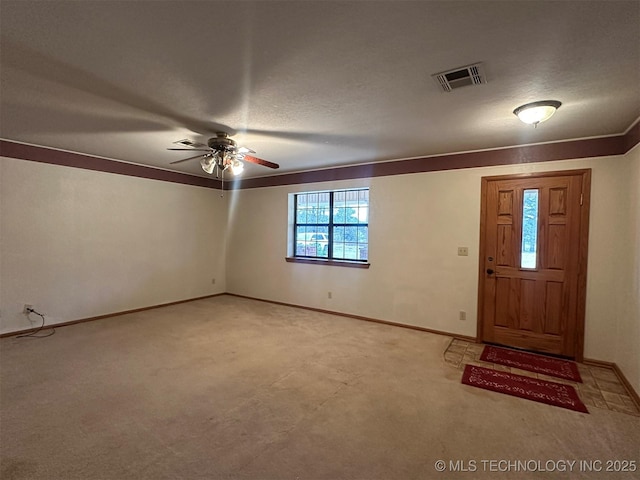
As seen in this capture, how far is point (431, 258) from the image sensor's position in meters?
4.33

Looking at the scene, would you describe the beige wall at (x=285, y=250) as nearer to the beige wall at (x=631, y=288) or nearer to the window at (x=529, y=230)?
the beige wall at (x=631, y=288)

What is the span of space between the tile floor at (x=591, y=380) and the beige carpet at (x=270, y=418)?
159mm

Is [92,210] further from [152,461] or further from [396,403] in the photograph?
[396,403]

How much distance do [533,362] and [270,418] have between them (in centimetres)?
288

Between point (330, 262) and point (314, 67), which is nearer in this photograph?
point (314, 67)

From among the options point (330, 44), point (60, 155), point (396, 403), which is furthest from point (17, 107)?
point (396, 403)

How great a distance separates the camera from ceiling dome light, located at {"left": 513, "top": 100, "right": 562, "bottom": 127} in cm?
247

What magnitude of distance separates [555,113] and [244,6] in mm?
2698

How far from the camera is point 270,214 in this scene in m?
6.03

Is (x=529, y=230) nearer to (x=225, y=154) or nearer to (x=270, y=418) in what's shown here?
(x=270, y=418)

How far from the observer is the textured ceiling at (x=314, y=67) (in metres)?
1.53

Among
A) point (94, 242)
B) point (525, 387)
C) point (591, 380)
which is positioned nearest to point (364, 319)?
point (525, 387)

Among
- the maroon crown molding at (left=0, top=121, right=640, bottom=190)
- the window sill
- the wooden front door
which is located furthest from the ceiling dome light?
the window sill

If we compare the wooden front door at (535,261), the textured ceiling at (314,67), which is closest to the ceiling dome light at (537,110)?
the textured ceiling at (314,67)
